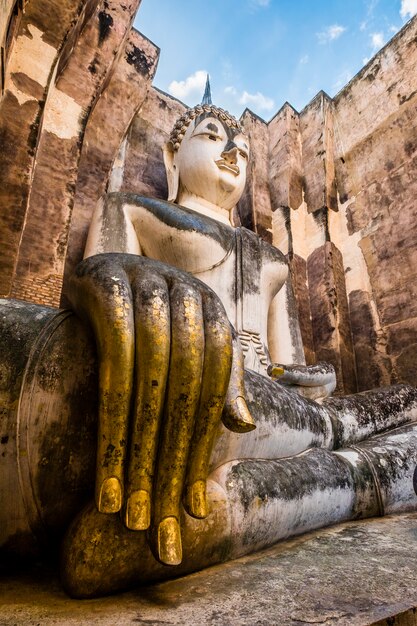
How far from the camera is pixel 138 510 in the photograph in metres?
0.76

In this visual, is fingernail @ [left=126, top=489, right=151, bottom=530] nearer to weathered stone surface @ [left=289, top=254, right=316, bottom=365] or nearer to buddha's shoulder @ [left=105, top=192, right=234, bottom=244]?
buddha's shoulder @ [left=105, top=192, right=234, bottom=244]

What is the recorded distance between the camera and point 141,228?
6.84 ft

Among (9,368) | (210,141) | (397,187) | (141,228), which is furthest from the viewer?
(397,187)

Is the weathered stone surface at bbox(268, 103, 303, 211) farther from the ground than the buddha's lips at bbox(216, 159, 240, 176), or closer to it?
farther from the ground

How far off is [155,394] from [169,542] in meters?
0.28

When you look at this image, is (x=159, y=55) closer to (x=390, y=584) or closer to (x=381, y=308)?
(x=381, y=308)

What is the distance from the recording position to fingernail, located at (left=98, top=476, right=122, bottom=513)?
0.73 metres

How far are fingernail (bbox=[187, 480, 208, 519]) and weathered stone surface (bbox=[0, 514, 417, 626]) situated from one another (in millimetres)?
148

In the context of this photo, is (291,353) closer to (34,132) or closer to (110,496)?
(110,496)

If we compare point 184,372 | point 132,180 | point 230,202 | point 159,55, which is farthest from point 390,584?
point 159,55

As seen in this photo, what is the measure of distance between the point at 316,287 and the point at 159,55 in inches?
91.4

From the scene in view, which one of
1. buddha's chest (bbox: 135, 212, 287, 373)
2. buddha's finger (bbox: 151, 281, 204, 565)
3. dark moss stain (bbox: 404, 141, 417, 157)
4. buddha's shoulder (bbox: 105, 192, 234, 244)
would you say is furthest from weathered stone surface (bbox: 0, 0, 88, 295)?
dark moss stain (bbox: 404, 141, 417, 157)

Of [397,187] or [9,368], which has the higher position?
[397,187]

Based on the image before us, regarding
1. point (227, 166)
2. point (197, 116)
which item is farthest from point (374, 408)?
point (197, 116)
